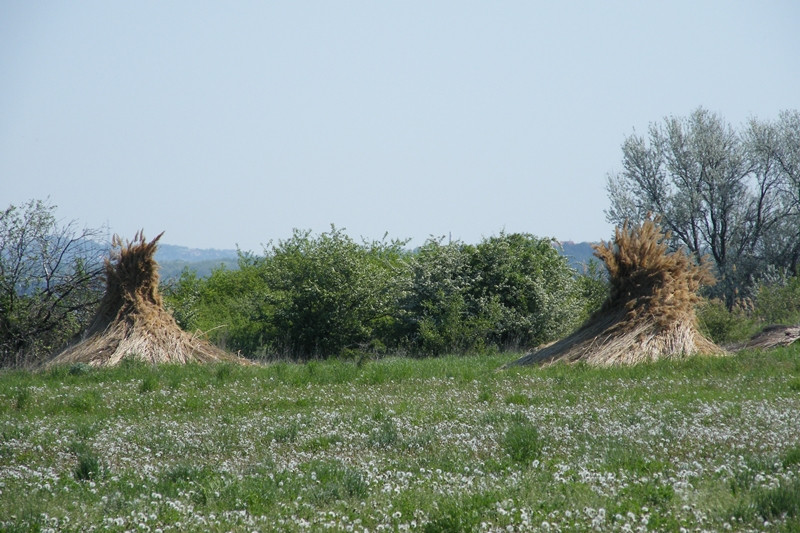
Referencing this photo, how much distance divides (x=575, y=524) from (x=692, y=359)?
1062 centimetres

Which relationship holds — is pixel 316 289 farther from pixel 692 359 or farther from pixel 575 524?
pixel 575 524

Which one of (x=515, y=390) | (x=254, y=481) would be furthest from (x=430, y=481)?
(x=515, y=390)

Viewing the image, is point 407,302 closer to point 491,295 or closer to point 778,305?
point 491,295

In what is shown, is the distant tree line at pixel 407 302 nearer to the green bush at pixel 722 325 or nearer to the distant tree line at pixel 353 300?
the distant tree line at pixel 353 300

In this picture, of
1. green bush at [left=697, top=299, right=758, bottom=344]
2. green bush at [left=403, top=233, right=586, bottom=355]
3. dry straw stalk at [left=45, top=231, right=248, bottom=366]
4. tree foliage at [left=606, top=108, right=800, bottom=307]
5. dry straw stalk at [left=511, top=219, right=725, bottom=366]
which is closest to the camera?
dry straw stalk at [left=511, top=219, right=725, bottom=366]

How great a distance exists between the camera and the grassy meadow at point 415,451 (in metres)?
7.01

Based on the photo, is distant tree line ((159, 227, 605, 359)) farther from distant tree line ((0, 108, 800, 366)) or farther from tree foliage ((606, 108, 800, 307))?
tree foliage ((606, 108, 800, 307))

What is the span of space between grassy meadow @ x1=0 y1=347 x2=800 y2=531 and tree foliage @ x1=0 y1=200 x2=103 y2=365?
283 inches

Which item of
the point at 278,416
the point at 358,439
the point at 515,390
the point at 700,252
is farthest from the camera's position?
the point at 700,252

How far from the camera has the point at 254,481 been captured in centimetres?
828

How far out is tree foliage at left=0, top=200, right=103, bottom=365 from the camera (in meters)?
22.6

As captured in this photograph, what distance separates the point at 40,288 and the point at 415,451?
58.6 ft

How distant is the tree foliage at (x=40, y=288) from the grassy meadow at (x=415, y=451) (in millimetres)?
7179

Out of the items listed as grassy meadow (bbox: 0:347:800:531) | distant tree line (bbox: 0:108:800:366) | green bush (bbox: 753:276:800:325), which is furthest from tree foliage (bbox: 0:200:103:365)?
green bush (bbox: 753:276:800:325)
